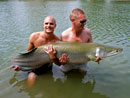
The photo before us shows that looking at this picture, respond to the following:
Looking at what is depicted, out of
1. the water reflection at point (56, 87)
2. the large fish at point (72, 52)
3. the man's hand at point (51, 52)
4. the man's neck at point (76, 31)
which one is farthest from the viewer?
the man's neck at point (76, 31)

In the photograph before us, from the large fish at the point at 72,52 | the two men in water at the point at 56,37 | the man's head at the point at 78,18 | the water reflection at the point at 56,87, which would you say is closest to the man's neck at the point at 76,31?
the two men in water at the point at 56,37

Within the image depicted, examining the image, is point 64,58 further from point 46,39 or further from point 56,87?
point 56,87

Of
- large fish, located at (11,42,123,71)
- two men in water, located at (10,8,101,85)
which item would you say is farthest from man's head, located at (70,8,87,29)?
large fish, located at (11,42,123,71)

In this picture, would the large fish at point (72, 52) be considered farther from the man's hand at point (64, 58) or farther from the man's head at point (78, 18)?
the man's head at point (78, 18)

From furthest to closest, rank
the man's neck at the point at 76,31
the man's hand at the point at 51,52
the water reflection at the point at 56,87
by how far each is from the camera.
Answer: the man's neck at the point at 76,31, the water reflection at the point at 56,87, the man's hand at the point at 51,52

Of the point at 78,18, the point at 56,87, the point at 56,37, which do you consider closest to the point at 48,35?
the point at 56,37

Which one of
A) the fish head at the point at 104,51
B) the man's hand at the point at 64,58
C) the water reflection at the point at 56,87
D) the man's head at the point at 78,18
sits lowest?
the water reflection at the point at 56,87

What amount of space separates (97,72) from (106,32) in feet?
17.3

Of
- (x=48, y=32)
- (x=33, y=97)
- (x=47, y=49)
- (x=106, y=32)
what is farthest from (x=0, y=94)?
(x=106, y=32)

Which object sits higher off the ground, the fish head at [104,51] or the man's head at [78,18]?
the man's head at [78,18]

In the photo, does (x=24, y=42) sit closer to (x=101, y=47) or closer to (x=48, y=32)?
(x=48, y=32)

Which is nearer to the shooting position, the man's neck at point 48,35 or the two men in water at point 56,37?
the two men in water at point 56,37

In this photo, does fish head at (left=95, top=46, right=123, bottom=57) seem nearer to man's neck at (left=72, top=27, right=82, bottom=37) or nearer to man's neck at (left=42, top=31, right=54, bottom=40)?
man's neck at (left=72, top=27, right=82, bottom=37)

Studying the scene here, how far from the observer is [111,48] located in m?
3.67
